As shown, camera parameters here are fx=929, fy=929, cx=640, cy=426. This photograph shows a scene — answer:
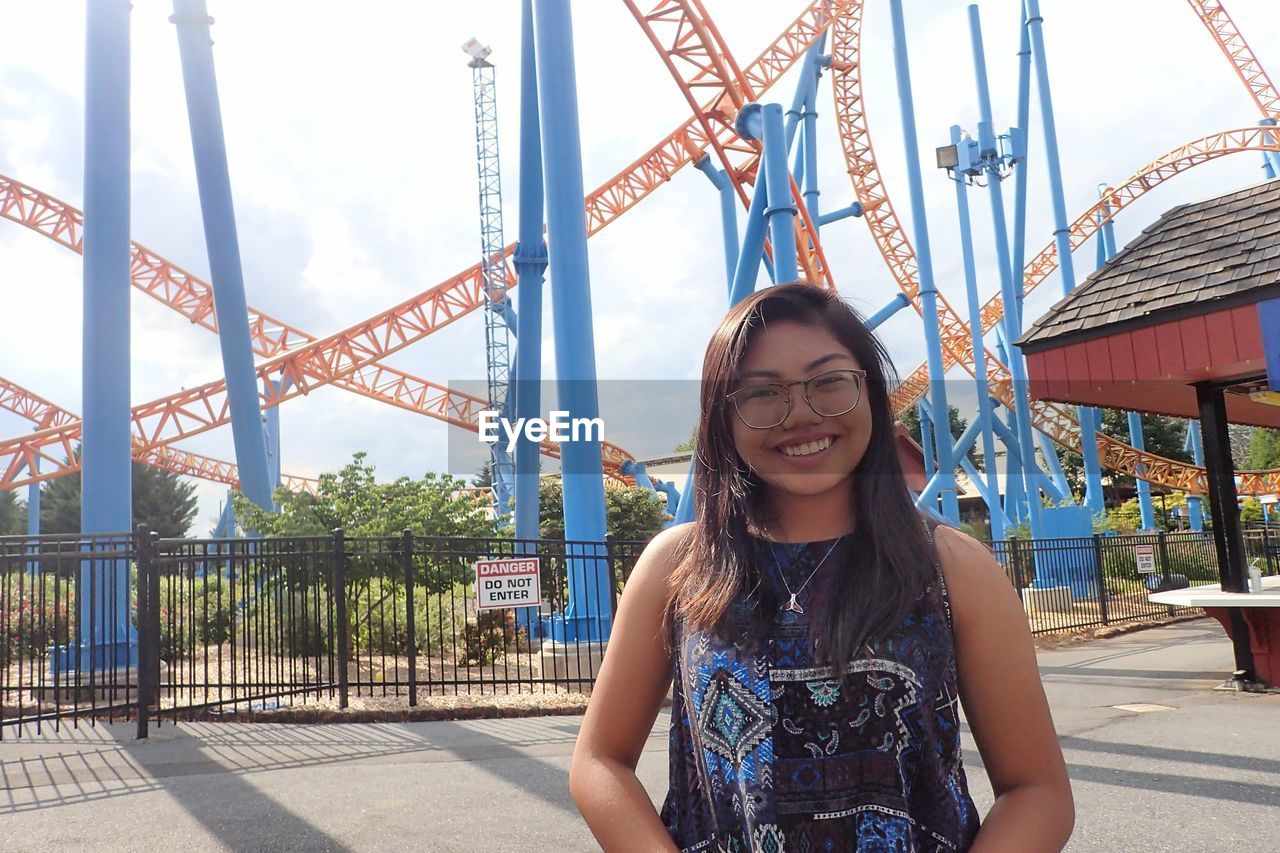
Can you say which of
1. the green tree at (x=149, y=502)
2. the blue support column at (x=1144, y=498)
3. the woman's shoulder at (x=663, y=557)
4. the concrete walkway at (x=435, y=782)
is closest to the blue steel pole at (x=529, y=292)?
the concrete walkway at (x=435, y=782)

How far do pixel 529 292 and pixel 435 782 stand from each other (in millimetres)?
9733

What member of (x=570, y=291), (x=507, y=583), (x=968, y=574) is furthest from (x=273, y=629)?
(x=968, y=574)

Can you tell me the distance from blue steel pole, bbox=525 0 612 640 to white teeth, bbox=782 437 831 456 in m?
7.61

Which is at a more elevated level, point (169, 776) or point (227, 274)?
point (227, 274)

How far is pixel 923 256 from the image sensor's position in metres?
18.9

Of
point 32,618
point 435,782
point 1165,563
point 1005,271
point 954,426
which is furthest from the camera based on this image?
point 954,426

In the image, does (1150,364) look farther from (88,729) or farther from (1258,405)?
(88,729)

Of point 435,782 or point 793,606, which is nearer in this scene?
point 793,606

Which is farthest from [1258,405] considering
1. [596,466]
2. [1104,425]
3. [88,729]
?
[1104,425]

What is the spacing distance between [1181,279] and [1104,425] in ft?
138

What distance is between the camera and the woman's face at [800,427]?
1.27 m

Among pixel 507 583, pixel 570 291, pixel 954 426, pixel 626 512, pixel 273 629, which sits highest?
pixel 954 426

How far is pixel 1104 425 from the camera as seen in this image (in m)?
44.6

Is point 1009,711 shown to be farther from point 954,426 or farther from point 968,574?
point 954,426
